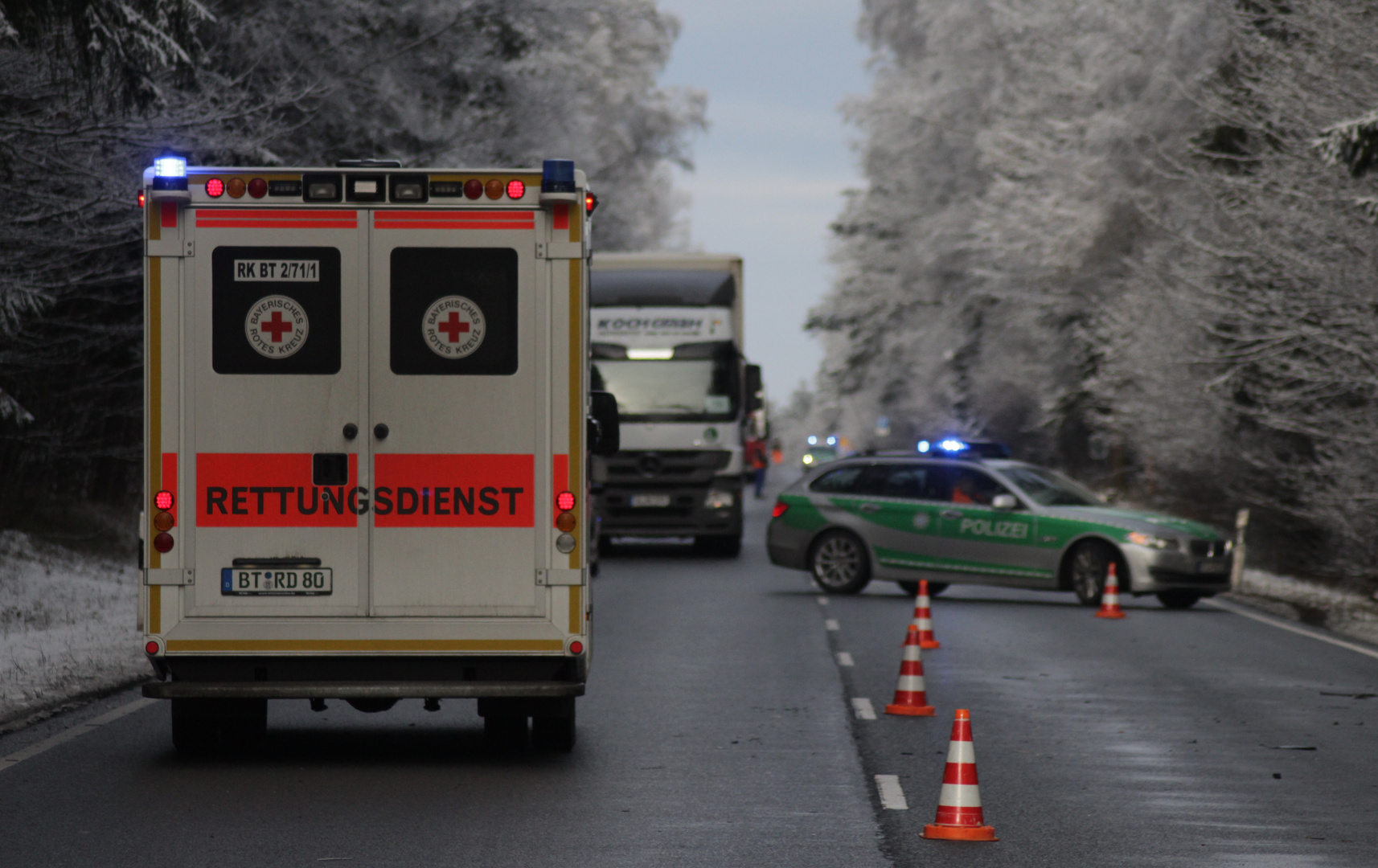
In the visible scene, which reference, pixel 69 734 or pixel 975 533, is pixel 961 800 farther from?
pixel 975 533

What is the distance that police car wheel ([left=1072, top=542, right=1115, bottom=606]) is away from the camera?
2170 centimetres

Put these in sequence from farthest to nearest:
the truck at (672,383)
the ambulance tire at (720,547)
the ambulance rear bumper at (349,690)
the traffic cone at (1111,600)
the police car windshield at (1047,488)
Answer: the ambulance tire at (720,547) < the truck at (672,383) < the police car windshield at (1047,488) < the traffic cone at (1111,600) < the ambulance rear bumper at (349,690)

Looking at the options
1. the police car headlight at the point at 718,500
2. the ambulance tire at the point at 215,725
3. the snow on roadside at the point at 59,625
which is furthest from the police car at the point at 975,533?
the ambulance tire at the point at 215,725

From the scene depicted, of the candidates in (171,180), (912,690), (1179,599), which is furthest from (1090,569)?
(171,180)

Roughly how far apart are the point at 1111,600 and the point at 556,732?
35.4 ft

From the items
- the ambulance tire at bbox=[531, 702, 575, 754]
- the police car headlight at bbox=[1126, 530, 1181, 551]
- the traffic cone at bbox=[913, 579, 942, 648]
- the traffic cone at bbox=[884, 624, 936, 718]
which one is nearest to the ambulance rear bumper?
the ambulance tire at bbox=[531, 702, 575, 754]

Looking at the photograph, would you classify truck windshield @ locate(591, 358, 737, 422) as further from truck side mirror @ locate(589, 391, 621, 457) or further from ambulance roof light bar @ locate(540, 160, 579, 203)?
ambulance roof light bar @ locate(540, 160, 579, 203)

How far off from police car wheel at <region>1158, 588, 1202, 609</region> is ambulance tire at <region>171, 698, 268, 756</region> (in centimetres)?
1305

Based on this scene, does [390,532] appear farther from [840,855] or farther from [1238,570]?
[1238,570]

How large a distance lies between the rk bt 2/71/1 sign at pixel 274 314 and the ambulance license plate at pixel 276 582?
97 cm

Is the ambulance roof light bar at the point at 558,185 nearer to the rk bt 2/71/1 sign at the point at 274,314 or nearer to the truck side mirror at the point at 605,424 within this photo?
the rk bt 2/71/1 sign at the point at 274,314

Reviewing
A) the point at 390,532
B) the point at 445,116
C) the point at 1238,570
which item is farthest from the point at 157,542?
the point at 445,116

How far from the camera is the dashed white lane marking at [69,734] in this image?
34.3ft

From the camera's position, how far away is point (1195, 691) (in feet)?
46.5
